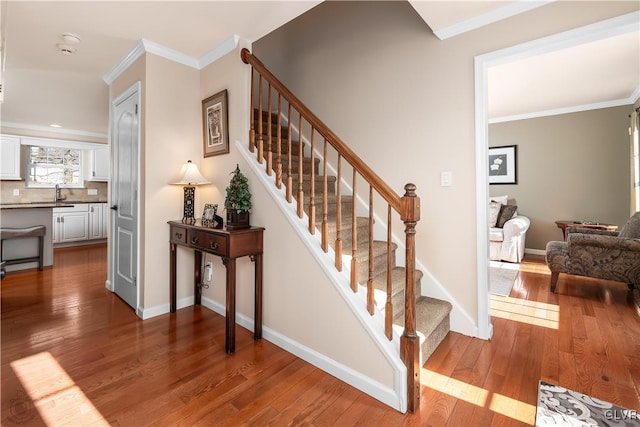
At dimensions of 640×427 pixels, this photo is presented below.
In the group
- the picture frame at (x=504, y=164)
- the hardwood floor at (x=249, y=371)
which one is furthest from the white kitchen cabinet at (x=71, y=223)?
the picture frame at (x=504, y=164)

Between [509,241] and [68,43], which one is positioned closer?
[68,43]

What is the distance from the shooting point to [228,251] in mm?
2078

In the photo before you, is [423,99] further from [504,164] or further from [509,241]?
[504,164]

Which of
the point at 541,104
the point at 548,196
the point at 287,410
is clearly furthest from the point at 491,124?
the point at 287,410

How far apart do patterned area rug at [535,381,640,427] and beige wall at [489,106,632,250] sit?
172 inches

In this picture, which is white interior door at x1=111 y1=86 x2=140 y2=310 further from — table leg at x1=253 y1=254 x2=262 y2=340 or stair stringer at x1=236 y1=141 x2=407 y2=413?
stair stringer at x1=236 y1=141 x2=407 y2=413

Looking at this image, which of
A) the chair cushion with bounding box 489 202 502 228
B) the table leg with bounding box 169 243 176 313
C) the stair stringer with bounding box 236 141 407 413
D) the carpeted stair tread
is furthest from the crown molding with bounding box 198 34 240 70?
the chair cushion with bounding box 489 202 502 228

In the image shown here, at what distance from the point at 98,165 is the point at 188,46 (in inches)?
209

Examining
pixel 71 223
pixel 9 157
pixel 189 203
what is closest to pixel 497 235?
pixel 189 203

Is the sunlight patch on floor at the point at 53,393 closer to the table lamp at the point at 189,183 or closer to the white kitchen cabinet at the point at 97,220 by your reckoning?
the table lamp at the point at 189,183

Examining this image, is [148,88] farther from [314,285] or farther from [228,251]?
[314,285]

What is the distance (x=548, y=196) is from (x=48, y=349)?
671cm

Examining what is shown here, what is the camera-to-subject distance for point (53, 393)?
1.66m

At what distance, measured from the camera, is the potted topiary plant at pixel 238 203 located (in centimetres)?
223
